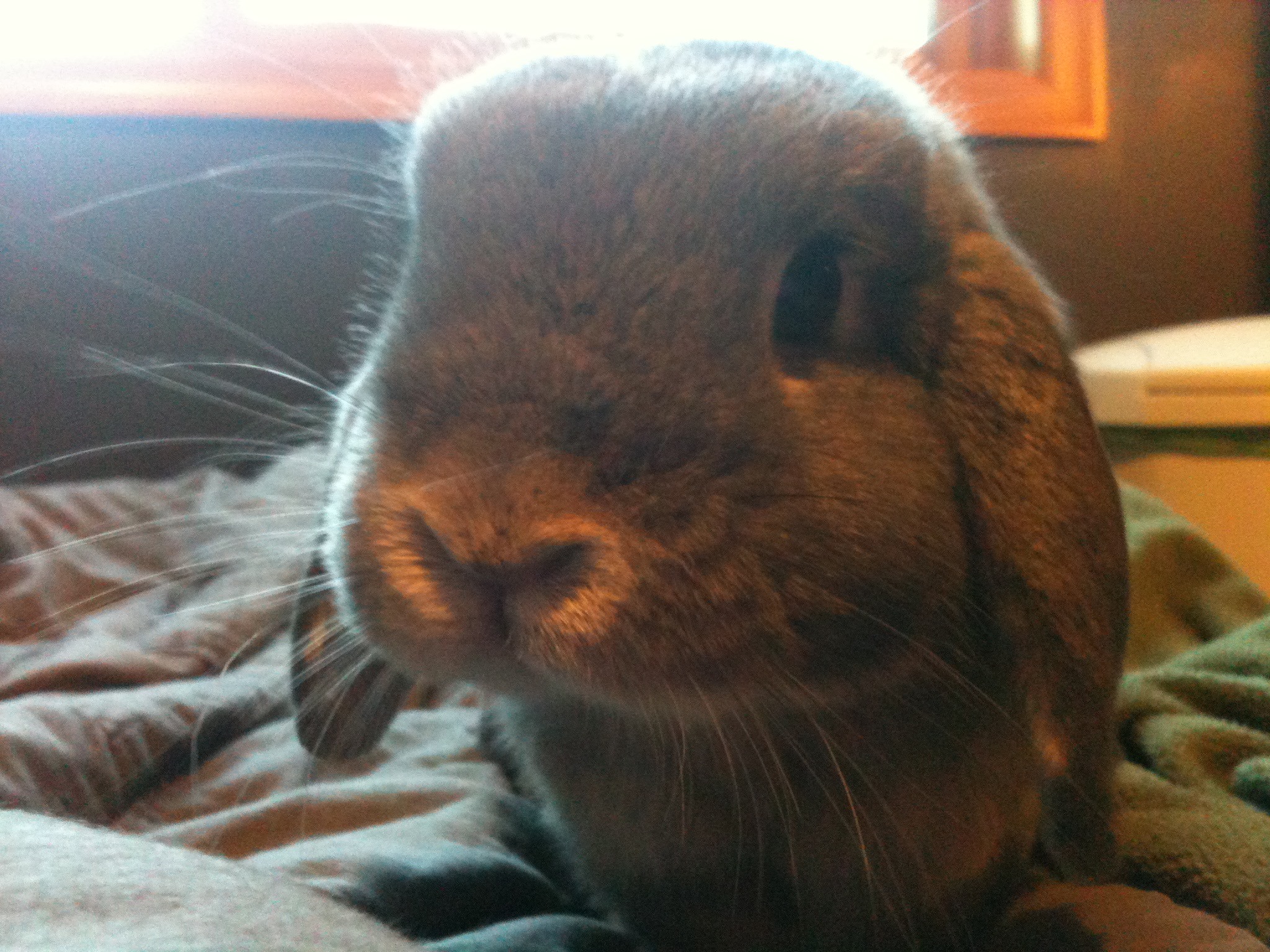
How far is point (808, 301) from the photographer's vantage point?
78 cm

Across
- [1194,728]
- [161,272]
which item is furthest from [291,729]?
[161,272]

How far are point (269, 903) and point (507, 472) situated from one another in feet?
1.04

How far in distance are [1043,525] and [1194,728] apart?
23.9 inches

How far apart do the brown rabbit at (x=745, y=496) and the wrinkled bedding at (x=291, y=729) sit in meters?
0.18

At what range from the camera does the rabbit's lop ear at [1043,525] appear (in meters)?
0.79

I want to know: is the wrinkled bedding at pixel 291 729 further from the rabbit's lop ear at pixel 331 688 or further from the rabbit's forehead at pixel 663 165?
the rabbit's forehead at pixel 663 165

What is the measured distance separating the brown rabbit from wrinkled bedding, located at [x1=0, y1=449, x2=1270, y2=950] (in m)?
0.18

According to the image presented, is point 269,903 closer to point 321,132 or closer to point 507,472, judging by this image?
point 507,472

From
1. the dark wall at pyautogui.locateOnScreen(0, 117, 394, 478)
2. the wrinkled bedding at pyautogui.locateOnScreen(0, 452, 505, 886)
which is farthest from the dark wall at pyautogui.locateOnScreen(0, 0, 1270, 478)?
the wrinkled bedding at pyautogui.locateOnScreen(0, 452, 505, 886)

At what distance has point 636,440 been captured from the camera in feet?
2.15

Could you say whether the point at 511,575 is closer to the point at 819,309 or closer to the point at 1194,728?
the point at 819,309

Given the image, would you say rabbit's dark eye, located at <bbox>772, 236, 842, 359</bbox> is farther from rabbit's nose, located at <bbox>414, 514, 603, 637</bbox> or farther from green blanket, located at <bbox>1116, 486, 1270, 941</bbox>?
green blanket, located at <bbox>1116, 486, 1270, 941</bbox>

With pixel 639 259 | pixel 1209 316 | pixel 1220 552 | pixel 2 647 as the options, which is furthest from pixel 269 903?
pixel 1209 316

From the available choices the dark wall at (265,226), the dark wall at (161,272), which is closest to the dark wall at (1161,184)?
the dark wall at (265,226)
